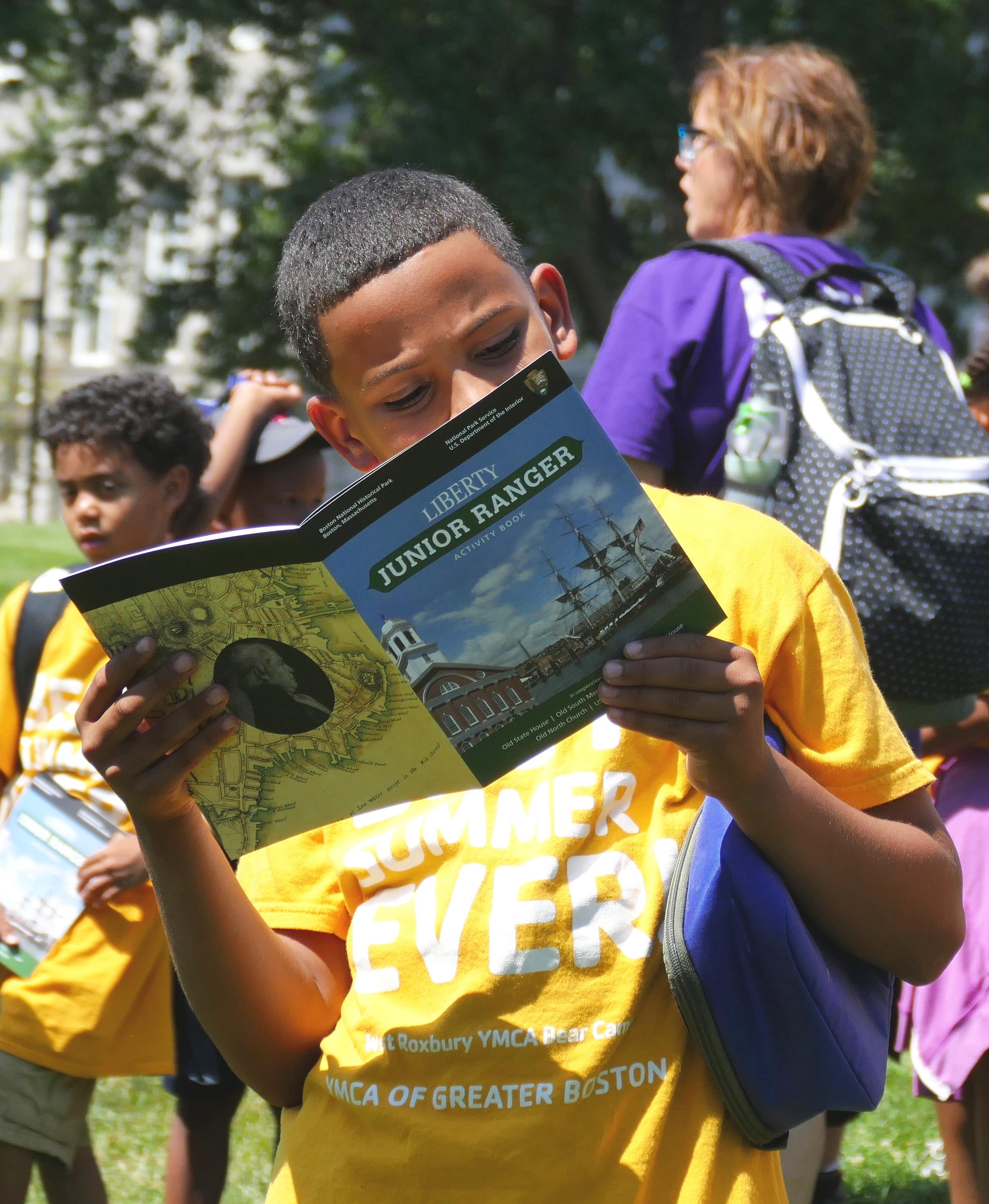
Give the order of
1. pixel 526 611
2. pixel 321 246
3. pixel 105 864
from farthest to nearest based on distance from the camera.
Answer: pixel 105 864, pixel 321 246, pixel 526 611

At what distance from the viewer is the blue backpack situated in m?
1.18

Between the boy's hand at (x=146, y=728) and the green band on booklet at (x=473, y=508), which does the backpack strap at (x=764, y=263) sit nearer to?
the green band on booklet at (x=473, y=508)

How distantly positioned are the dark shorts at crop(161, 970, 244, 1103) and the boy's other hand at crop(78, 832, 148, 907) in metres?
0.31

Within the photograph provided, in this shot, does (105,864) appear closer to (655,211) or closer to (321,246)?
(321,246)

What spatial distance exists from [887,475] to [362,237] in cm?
100

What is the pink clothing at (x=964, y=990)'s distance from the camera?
2.49 m

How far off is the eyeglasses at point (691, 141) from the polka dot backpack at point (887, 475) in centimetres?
40

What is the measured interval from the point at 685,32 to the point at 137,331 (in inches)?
294

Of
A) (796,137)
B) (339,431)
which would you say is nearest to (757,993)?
(339,431)

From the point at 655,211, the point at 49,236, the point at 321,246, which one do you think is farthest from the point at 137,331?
the point at 321,246

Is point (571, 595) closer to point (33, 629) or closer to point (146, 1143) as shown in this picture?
point (33, 629)

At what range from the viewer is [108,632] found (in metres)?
1.18

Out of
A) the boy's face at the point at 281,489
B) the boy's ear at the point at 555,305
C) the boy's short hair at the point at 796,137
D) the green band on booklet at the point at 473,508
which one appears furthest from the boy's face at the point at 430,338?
the boy's face at the point at 281,489

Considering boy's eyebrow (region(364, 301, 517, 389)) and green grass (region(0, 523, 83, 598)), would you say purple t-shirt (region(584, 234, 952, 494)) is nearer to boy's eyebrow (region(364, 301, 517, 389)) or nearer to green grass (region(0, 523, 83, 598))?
boy's eyebrow (region(364, 301, 517, 389))
